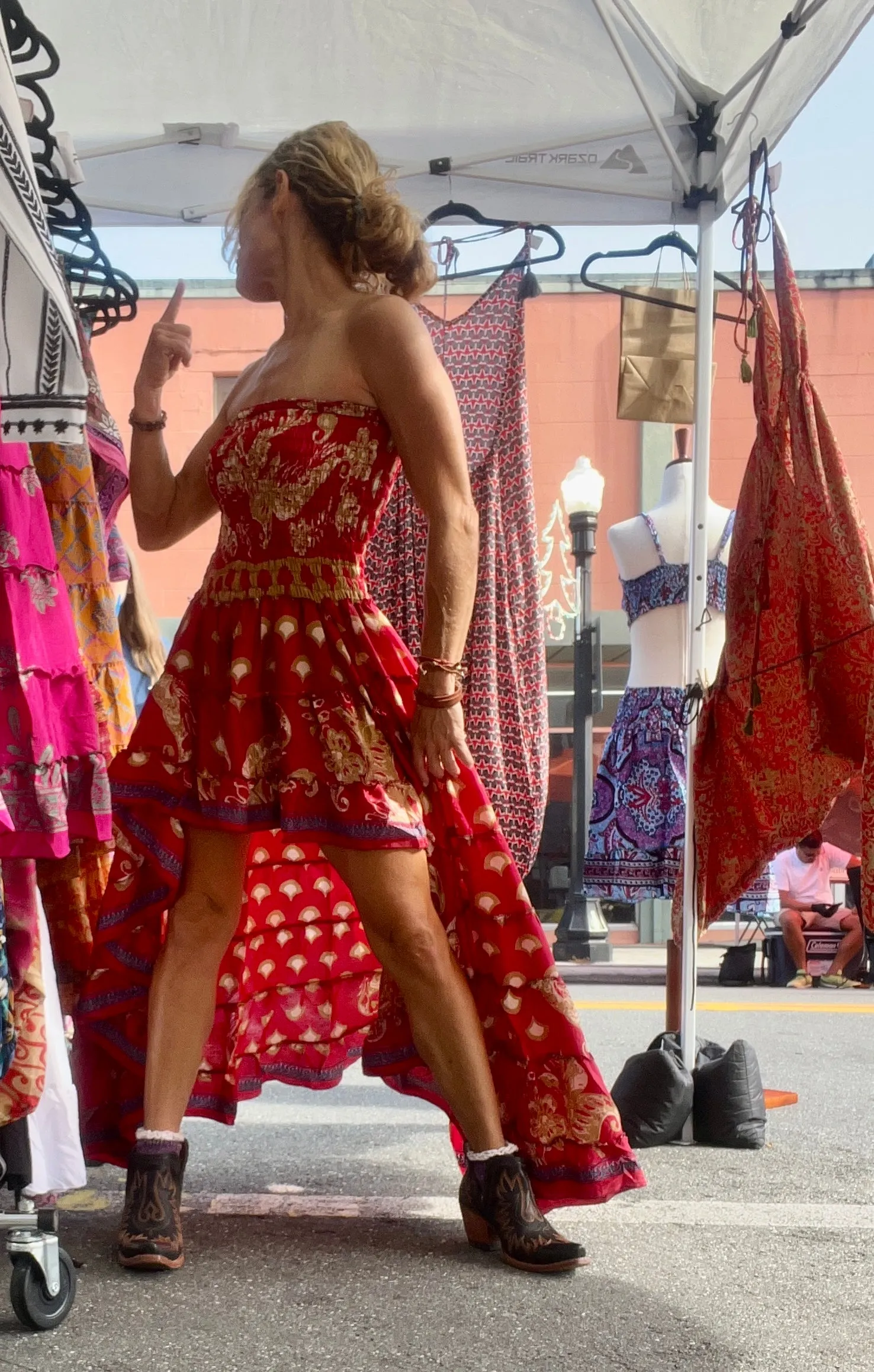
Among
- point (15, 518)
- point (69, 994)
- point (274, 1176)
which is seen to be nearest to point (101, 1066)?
point (69, 994)

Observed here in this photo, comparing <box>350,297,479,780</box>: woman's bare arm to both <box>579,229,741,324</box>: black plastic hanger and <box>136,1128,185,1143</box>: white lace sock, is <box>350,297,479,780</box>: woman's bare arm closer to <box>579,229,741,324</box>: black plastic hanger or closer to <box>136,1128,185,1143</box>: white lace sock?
<box>136,1128,185,1143</box>: white lace sock

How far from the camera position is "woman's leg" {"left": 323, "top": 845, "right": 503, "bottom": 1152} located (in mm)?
2449

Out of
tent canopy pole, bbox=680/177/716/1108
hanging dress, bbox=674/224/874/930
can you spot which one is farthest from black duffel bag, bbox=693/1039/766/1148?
hanging dress, bbox=674/224/874/930

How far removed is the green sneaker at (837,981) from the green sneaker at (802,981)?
3cm

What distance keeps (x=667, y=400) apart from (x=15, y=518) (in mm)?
2166

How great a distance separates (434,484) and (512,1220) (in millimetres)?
1272

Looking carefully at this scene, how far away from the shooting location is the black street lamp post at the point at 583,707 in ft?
36.7

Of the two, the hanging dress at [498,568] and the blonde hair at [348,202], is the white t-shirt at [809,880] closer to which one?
the hanging dress at [498,568]

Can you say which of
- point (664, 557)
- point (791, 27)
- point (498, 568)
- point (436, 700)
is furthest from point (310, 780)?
point (664, 557)

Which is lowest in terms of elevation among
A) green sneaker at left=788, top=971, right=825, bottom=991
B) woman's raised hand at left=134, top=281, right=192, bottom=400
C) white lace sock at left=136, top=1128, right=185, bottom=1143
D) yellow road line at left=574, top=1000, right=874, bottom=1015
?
green sneaker at left=788, top=971, right=825, bottom=991

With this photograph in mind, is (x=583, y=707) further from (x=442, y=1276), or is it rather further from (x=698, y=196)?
(x=442, y=1276)

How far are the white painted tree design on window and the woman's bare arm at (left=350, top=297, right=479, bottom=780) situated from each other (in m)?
13.0

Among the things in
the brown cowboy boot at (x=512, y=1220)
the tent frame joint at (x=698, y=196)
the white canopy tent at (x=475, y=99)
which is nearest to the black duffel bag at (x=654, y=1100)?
the white canopy tent at (x=475, y=99)

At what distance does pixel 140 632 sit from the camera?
14.7ft
